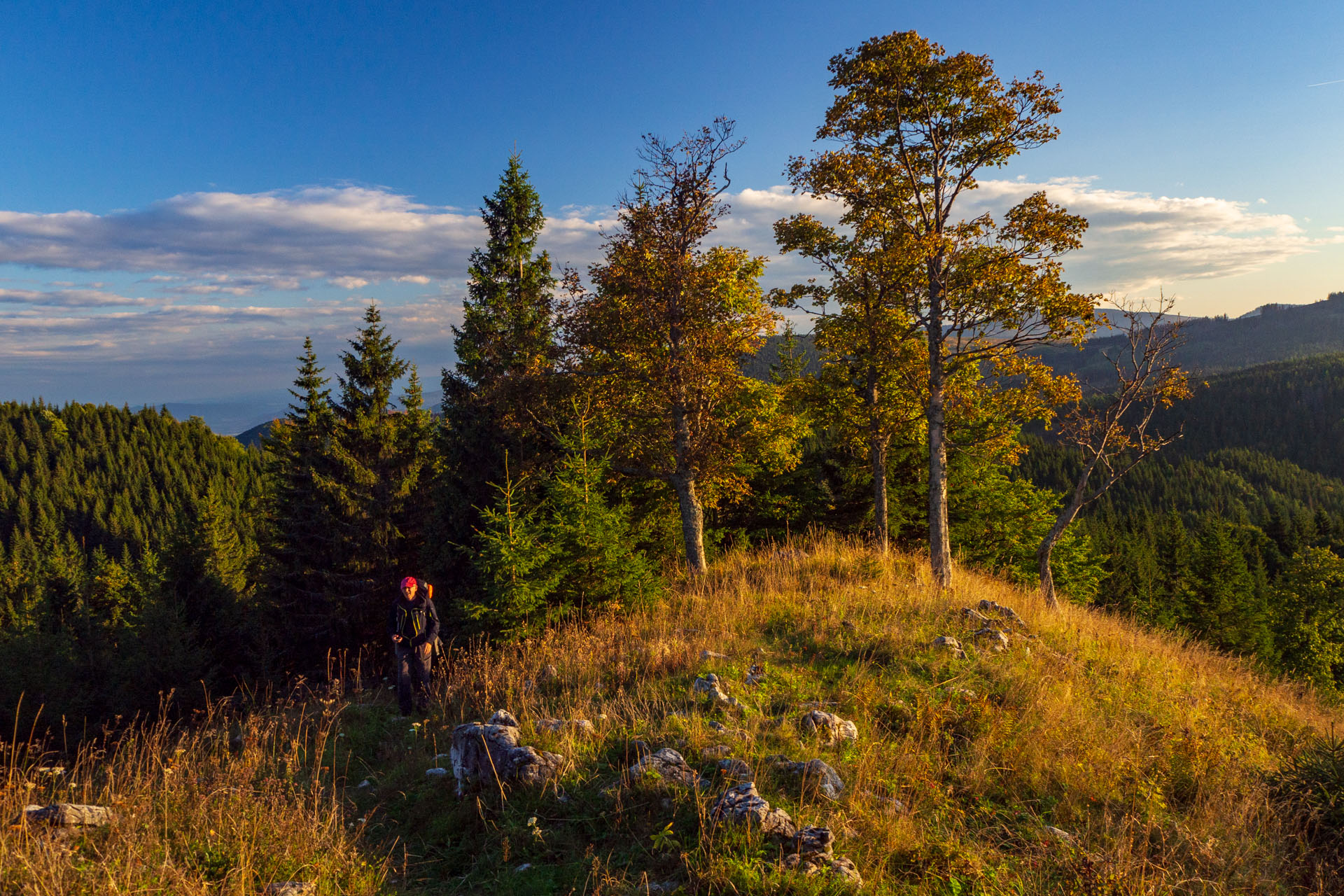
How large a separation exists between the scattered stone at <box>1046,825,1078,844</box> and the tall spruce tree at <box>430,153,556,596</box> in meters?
14.1

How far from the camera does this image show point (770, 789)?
15.5ft

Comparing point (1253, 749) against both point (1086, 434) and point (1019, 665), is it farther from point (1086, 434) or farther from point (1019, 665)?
point (1086, 434)

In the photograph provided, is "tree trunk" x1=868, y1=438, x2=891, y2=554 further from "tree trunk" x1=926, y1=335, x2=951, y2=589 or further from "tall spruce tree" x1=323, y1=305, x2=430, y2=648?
"tall spruce tree" x1=323, y1=305, x2=430, y2=648

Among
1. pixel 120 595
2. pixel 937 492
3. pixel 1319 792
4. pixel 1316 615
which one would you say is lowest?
pixel 1316 615

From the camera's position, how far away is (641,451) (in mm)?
14266

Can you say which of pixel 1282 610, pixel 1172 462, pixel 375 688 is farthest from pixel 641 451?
pixel 1172 462

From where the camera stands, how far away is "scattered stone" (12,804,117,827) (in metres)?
4.19

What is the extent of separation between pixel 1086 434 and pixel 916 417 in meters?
4.59

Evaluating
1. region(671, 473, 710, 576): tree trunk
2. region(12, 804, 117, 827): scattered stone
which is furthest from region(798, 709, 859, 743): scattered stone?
region(671, 473, 710, 576): tree trunk

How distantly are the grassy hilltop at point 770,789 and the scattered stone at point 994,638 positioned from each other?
0.19 meters

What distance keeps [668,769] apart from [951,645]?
472 centimetres

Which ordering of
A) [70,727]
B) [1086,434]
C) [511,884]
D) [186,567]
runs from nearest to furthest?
[511,884] → [1086,434] → [70,727] → [186,567]

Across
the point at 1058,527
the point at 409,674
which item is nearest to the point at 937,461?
the point at 1058,527

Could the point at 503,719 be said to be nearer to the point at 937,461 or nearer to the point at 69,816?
the point at 69,816
